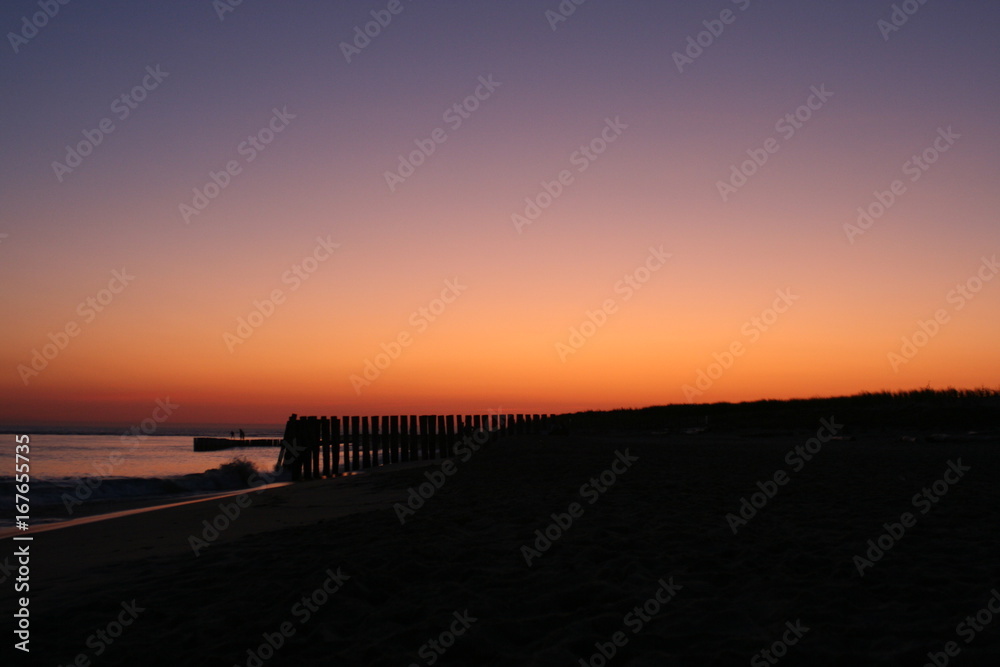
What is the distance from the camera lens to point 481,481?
35.1ft

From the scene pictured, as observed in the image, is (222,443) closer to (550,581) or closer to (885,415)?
(885,415)

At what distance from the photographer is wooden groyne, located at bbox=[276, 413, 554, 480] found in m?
19.0

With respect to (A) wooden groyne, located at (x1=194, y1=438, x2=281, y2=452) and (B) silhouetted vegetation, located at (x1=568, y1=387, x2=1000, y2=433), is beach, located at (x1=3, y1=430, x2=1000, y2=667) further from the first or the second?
(A) wooden groyne, located at (x1=194, y1=438, x2=281, y2=452)

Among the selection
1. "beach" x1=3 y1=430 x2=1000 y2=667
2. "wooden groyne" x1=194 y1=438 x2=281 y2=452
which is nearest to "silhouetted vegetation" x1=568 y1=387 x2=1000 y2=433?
"beach" x1=3 y1=430 x2=1000 y2=667

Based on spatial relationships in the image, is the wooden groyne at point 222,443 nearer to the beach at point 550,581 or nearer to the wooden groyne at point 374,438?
the wooden groyne at point 374,438

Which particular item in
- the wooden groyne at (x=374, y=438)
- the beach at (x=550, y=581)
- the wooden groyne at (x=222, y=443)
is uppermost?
the wooden groyne at (x=222, y=443)

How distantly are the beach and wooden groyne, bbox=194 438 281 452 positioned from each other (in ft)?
139

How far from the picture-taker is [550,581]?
4602mm

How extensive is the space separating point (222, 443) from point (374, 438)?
35.8m

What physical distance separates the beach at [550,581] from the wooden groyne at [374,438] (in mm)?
10013

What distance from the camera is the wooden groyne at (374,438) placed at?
19.0m

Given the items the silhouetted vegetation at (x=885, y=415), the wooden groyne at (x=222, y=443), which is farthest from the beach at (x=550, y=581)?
the wooden groyne at (x=222, y=443)

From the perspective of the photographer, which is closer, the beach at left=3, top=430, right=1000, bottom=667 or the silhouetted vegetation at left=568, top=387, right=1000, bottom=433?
the beach at left=3, top=430, right=1000, bottom=667

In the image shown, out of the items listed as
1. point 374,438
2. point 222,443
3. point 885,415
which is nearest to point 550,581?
point 374,438
